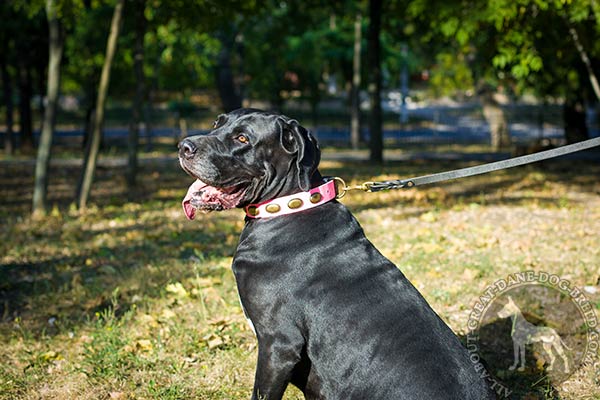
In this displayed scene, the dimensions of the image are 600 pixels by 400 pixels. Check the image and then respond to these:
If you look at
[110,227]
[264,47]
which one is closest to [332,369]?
[110,227]

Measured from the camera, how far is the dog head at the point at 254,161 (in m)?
3.31

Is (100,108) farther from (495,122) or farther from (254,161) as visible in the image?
(495,122)

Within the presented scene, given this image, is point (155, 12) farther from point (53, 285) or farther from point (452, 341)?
point (452, 341)

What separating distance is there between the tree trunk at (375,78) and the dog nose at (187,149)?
14.0m

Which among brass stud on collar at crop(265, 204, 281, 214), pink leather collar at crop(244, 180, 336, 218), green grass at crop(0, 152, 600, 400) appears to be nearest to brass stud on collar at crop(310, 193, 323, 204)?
pink leather collar at crop(244, 180, 336, 218)

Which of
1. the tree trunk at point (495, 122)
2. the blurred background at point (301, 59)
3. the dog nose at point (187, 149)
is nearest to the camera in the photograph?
the dog nose at point (187, 149)

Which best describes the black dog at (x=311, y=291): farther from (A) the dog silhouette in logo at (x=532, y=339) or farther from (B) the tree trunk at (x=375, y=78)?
(B) the tree trunk at (x=375, y=78)

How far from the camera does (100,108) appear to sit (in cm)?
1036

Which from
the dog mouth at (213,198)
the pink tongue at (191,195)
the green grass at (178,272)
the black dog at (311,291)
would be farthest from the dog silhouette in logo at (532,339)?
the pink tongue at (191,195)

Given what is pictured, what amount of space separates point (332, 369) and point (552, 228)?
6024mm

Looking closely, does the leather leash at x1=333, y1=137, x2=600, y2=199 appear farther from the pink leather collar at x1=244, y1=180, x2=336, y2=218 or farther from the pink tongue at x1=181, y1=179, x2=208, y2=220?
the pink tongue at x1=181, y1=179, x2=208, y2=220

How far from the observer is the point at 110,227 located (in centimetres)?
921

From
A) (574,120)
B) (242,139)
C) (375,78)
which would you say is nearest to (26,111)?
(375,78)

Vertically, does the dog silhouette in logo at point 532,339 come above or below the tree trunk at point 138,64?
below
